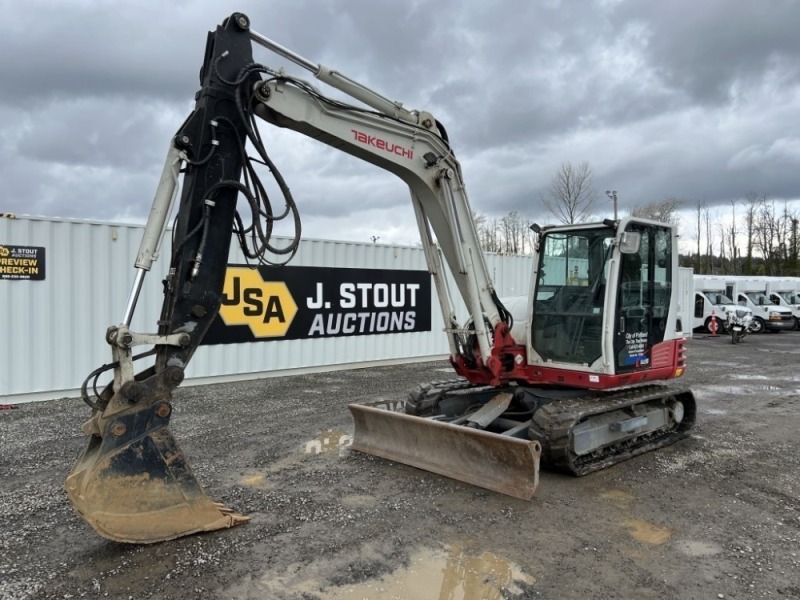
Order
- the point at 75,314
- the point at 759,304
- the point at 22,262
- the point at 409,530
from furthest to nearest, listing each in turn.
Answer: the point at 759,304, the point at 75,314, the point at 22,262, the point at 409,530

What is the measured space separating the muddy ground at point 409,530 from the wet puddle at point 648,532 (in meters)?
0.02

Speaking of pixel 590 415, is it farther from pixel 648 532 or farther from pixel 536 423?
pixel 648 532

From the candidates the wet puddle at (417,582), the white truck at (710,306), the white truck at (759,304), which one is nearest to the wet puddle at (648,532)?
the wet puddle at (417,582)

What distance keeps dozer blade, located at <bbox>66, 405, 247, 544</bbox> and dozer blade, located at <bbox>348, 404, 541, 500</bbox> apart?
2309 mm

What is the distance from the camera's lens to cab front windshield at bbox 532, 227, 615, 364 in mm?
6254

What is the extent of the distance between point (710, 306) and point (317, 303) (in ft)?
62.9

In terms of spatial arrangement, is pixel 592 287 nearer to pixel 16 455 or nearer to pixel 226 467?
pixel 226 467

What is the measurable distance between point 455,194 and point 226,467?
367 cm

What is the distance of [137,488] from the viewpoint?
392 cm

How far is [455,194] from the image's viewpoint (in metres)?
6.05

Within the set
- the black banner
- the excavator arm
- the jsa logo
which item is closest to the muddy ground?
the excavator arm

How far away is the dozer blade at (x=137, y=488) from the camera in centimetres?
377

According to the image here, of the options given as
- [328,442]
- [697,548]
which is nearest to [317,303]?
[328,442]

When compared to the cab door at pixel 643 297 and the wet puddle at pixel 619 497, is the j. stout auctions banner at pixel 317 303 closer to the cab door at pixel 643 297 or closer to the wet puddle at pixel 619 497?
the cab door at pixel 643 297
